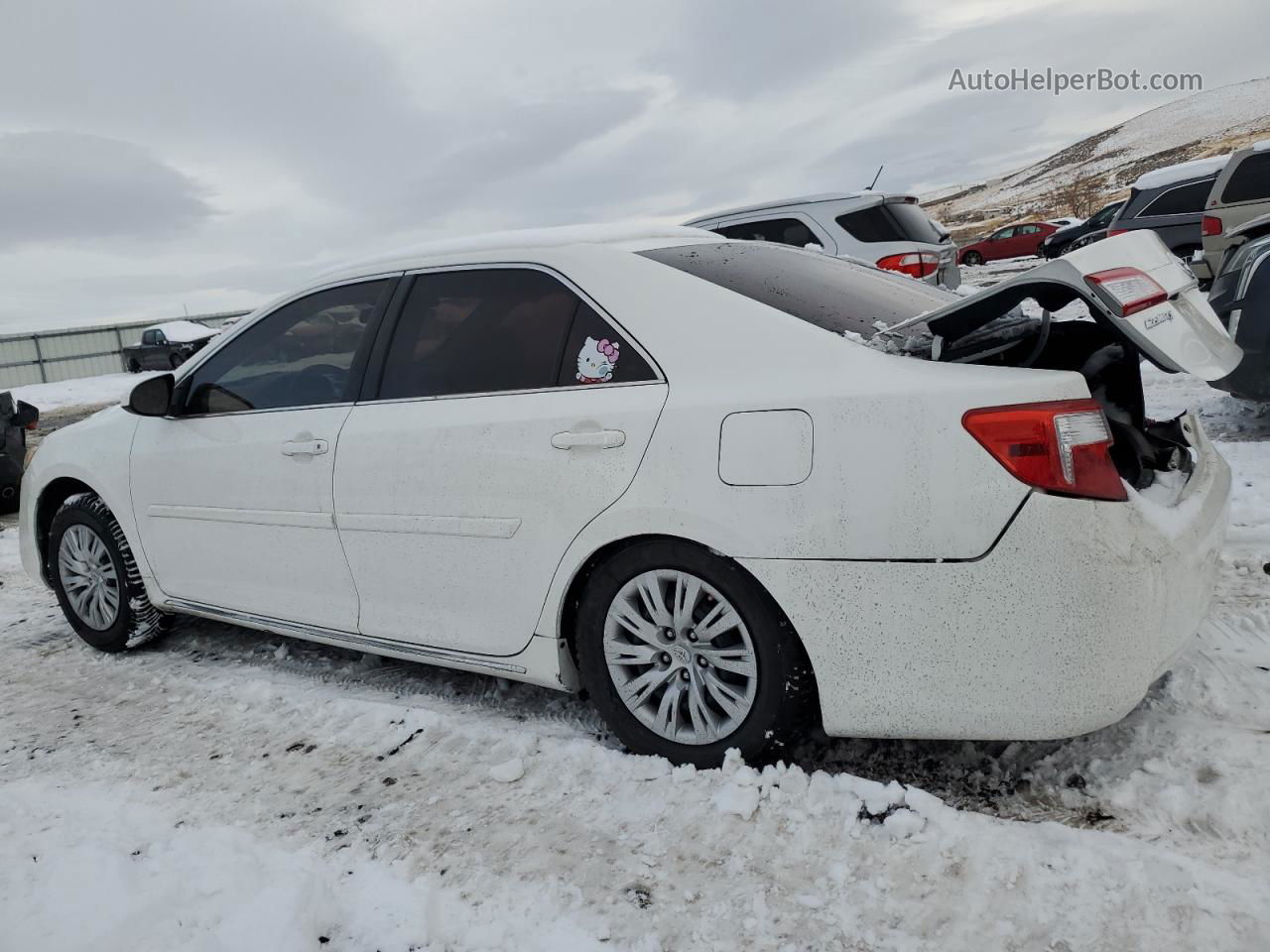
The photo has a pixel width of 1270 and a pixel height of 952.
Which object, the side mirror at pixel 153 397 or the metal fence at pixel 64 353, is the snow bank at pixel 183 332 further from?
the side mirror at pixel 153 397

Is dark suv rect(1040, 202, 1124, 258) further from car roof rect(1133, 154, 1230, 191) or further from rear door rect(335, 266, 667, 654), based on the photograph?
rear door rect(335, 266, 667, 654)

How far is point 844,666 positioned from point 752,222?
6849mm

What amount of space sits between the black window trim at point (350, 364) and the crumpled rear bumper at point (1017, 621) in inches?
68.2

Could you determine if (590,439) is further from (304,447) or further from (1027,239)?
(1027,239)

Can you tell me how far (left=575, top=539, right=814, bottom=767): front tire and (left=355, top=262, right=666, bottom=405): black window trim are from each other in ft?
1.77

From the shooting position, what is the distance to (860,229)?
827 centimetres

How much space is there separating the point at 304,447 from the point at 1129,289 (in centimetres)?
268

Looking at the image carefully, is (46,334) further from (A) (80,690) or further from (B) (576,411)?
(B) (576,411)

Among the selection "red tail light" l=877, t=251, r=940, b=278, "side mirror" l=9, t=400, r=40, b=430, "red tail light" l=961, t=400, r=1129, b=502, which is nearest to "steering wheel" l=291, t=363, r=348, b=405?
"red tail light" l=961, t=400, r=1129, b=502

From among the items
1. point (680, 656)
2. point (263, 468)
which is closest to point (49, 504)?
point (263, 468)

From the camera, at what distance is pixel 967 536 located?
2.19 meters

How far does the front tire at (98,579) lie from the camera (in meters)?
4.14

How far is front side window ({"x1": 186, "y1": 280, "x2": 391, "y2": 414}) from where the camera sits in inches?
134

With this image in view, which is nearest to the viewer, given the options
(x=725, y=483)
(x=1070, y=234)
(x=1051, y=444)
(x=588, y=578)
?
(x=1051, y=444)
